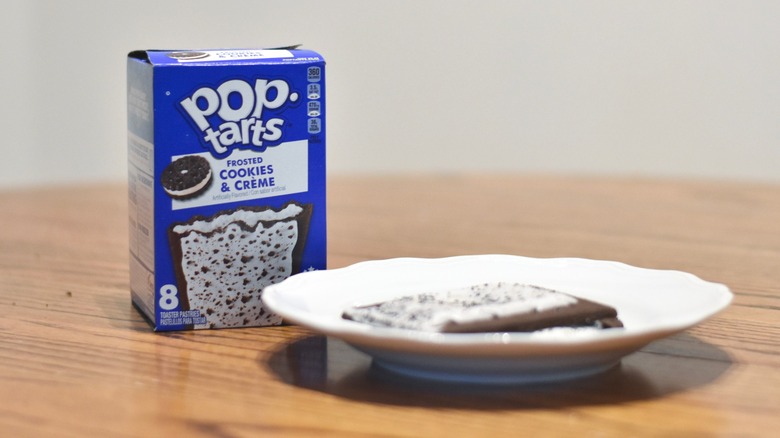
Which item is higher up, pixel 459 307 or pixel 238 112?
pixel 238 112

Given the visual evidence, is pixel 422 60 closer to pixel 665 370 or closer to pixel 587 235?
pixel 587 235

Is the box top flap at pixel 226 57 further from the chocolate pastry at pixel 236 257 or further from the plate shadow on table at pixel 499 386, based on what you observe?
the plate shadow on table at pixel 499 386

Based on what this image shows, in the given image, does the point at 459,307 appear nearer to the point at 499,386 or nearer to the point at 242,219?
the point at 499,386

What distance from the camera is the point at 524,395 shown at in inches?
30.8

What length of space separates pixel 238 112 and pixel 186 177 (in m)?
0.08

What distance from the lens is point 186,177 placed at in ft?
3.21

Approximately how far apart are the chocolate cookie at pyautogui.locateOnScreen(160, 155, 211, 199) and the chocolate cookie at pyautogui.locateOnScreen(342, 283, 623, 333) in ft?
0.75

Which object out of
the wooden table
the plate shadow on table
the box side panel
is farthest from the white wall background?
the plate shadow on table

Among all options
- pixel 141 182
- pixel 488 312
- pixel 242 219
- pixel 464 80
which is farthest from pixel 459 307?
pixel 464 80

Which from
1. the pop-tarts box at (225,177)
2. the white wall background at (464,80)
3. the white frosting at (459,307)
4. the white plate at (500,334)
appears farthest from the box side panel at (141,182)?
the white wall background at (464,80)

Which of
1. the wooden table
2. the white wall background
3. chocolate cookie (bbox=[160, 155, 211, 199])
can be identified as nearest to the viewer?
the wooden table

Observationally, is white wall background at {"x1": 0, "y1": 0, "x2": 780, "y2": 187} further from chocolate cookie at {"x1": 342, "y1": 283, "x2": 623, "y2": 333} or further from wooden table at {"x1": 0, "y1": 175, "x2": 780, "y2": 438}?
chocolate cookie at {"x1": 342, "y1": 283, "x2": 623, "y2": 333}

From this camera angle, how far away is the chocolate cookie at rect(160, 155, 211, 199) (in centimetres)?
97

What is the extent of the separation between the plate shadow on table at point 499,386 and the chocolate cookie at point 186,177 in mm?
183
